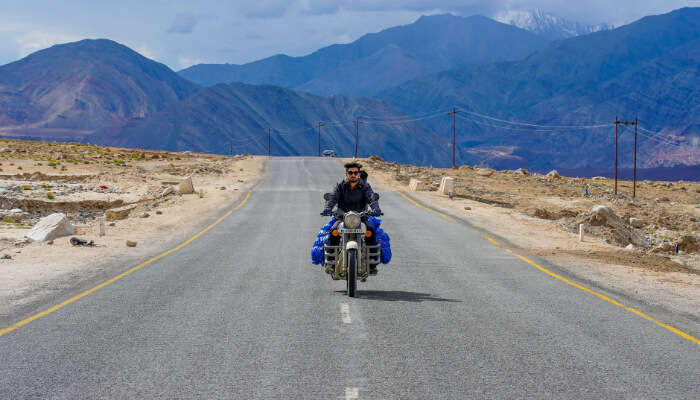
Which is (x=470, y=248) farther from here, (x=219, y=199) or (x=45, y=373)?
(x=219, y=199)

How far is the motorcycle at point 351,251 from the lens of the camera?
33.8 feet

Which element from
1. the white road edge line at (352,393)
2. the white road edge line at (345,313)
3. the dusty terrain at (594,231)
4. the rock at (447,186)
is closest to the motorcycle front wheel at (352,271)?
the white road edge line at (345,313)

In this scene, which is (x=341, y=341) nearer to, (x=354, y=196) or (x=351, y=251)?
(x=351, y=251)

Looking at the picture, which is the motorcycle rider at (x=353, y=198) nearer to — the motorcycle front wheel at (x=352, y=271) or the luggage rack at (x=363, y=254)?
the luggage rack at (x=363, y=254)

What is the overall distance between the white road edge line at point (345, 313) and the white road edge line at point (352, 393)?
2746 mm

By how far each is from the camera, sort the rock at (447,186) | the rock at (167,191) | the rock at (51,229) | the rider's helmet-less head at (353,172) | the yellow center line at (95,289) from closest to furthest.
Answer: the yellow center line at (95,289) < the rider's helmet-less head at (353,172) < the rock at (51,229) < the rock at (167,191) < the rock at (447,186)

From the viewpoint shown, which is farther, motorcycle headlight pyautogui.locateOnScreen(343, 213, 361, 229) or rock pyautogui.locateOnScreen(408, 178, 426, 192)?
rock pyautogui.locateOnScreen(408, 178, 426, 192)

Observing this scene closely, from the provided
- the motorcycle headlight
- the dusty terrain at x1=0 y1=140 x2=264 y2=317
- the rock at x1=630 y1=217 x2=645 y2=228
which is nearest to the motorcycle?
the motorcycle headlight

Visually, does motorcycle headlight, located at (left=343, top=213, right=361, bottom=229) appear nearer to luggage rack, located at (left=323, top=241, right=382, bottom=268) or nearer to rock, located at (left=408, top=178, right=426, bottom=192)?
luggage rack, located at (left=323, top=241, right=382, bottom=268)

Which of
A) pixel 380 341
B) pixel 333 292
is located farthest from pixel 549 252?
pixel 380 341

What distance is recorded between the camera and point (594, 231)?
26.9 meters

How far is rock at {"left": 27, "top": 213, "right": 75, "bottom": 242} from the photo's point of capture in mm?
20047

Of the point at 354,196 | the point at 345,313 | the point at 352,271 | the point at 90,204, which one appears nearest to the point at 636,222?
the point at 90,204

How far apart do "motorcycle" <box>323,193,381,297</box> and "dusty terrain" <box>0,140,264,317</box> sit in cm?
489
